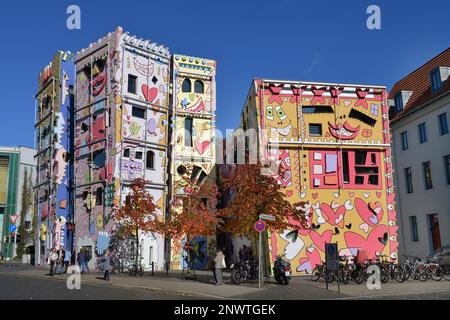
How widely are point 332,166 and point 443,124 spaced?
29.4 feet

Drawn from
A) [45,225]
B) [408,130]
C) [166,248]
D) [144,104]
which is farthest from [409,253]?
[45,225]

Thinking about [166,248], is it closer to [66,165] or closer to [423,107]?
[66,165]

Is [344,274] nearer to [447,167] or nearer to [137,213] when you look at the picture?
[137,213]

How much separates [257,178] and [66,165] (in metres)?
19.5

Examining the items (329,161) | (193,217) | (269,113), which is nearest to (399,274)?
(329,161)

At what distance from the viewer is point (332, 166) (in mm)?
28125

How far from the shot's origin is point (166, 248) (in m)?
33.3

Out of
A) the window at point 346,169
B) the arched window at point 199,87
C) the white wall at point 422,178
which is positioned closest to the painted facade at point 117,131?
the arched window at point 199,87

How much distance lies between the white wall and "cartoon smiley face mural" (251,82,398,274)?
4936 millimetres

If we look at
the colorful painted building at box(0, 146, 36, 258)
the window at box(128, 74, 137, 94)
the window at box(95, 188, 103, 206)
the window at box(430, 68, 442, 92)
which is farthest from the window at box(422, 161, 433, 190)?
the colorful painted building at box(0, 146, 36, 258)

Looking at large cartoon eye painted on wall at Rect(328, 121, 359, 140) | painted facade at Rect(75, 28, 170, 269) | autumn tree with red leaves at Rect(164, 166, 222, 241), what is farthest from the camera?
painted facade at Rect(75, 28, 170, 269)

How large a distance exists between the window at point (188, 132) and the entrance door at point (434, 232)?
59.2 feet

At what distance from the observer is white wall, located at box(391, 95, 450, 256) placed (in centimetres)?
3072

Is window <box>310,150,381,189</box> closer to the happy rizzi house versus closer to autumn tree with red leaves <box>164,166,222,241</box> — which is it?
autumn tree with red leaves <box>164,166,222,241</box>
